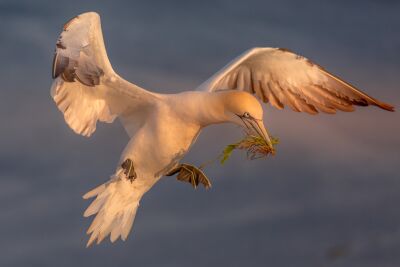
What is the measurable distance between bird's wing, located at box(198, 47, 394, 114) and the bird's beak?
1.44m

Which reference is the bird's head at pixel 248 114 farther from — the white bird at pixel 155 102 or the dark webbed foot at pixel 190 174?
the dark webbed foot at pixel 190 174

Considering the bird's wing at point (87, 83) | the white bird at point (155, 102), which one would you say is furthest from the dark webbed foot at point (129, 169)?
the bird's wing at point (87, 83)

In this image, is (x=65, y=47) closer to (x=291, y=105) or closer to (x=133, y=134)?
(x=133, y=134)

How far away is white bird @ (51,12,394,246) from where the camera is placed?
14234 millimetres

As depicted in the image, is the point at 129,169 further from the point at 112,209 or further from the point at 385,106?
the point at 385,106

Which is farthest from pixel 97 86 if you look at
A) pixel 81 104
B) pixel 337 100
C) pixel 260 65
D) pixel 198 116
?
pixel 337 100

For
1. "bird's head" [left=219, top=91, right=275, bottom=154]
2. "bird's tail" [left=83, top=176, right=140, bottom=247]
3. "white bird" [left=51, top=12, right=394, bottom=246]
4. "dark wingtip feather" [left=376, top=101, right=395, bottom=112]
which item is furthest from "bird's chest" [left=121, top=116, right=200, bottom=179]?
"dark wingtip feather" [left=376, top=101, right=395, bottom=112]

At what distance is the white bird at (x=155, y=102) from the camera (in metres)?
14.2

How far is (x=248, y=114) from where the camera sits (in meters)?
14.5

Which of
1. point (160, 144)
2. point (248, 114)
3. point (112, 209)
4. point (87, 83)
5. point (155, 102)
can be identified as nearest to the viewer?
point (87, 83)

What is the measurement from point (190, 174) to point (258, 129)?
210 centimetres

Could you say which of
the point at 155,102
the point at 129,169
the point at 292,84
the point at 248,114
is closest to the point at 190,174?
the point at 129,169

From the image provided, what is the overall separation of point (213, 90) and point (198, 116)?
974mm

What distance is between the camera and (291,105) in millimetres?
16422
